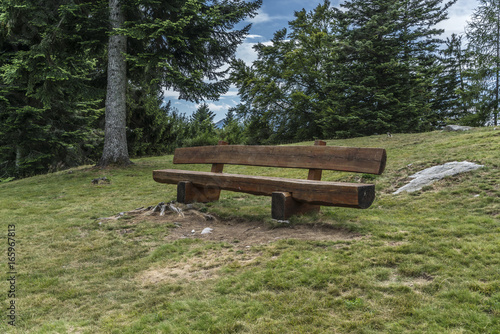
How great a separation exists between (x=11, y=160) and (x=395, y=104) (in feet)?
69.0

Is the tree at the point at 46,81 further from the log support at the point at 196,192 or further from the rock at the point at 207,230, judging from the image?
the rock at the point at 207,230

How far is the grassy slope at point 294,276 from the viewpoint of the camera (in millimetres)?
2221

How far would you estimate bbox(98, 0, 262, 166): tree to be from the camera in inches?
416

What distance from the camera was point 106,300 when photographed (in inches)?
109

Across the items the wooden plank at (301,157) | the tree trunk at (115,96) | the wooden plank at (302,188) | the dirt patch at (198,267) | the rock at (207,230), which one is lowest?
the dirt patch at (198,267)

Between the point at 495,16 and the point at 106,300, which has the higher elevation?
the point at 495,16

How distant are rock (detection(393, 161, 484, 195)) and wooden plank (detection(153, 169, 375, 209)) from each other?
218 cm

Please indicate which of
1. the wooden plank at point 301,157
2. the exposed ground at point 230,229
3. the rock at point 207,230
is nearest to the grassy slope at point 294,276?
the exposed ground at point 230,229

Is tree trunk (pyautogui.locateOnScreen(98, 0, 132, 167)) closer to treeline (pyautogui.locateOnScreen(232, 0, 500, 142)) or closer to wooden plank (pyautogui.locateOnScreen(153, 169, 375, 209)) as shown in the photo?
wooden plank (pyautogui.locateOnScreen(153, 169, 375, 209))

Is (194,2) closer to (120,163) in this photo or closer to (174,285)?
(120,163)

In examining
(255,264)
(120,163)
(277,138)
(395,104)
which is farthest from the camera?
(277,138)

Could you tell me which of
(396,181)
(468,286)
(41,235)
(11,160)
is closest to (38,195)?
(41,235)

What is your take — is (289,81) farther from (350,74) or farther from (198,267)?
(198,267)

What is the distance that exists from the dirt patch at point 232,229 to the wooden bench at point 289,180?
27cm
